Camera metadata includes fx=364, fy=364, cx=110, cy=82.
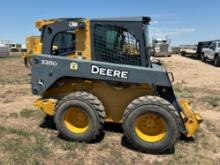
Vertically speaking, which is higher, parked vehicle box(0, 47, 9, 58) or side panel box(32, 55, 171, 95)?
side panel box(32, 55, 171, 95)

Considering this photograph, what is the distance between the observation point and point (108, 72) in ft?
21.1

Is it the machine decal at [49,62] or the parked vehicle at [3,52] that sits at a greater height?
the machine decal at [49,62]

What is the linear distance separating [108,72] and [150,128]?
47.9 inches

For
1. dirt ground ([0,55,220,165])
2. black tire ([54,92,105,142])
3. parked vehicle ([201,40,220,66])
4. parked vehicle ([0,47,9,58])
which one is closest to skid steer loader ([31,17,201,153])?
black tire ([54,92,105,142])

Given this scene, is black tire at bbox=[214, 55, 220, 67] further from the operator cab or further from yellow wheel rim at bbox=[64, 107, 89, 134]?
yellow wheel rim at bbox=[64, 107, 89, 134]

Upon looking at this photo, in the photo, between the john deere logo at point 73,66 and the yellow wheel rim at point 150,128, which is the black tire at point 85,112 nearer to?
the john deere logo at point 73,66

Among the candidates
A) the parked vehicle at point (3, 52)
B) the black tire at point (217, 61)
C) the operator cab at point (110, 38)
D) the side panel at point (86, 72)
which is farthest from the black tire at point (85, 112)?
the parked vehicle at point (3, 52)

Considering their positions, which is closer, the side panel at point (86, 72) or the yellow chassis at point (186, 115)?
the side panel at point (86, 72)

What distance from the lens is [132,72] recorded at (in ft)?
20.8

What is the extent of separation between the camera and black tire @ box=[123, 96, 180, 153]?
19.8 feet

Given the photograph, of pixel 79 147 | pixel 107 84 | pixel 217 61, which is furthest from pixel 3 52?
pixel 79 147

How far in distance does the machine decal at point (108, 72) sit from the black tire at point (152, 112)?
0.51m

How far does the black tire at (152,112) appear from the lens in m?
6.03

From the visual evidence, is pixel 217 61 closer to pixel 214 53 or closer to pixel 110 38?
pixel 214 53
